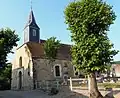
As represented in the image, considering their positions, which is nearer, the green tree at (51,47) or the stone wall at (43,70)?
the green tree at (51,47)

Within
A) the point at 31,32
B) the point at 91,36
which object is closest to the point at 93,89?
the point at 91,36

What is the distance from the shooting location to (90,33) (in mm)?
18875

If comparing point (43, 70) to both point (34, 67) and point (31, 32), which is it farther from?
point (31, 32)

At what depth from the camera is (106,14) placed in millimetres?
18703

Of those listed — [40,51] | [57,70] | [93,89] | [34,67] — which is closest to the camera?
[93,89]

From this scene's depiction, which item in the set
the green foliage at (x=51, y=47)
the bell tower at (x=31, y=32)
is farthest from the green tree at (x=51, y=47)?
the bell tower at (x=31, y=32)

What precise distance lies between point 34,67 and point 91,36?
17.0 m

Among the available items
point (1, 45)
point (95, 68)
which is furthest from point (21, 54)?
point (95, 68)

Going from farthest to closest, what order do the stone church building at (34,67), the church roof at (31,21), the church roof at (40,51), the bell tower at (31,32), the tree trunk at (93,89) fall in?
the church roof at (31,21)
the bell tower at (31,32)
the church roof at (40,51)
the stone church building at (34,67)
the tree trunk at (93,89)

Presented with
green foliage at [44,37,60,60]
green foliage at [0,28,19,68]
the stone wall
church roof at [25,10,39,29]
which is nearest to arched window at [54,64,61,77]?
the stone wall

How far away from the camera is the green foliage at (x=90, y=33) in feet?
59.3

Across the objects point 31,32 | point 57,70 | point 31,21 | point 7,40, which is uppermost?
point 31,21

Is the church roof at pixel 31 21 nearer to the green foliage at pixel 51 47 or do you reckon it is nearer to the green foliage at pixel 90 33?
the green foliage at pixel 51 47

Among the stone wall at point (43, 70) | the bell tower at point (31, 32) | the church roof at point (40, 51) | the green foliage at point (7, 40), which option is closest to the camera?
the green foliage at point (7, 40)
